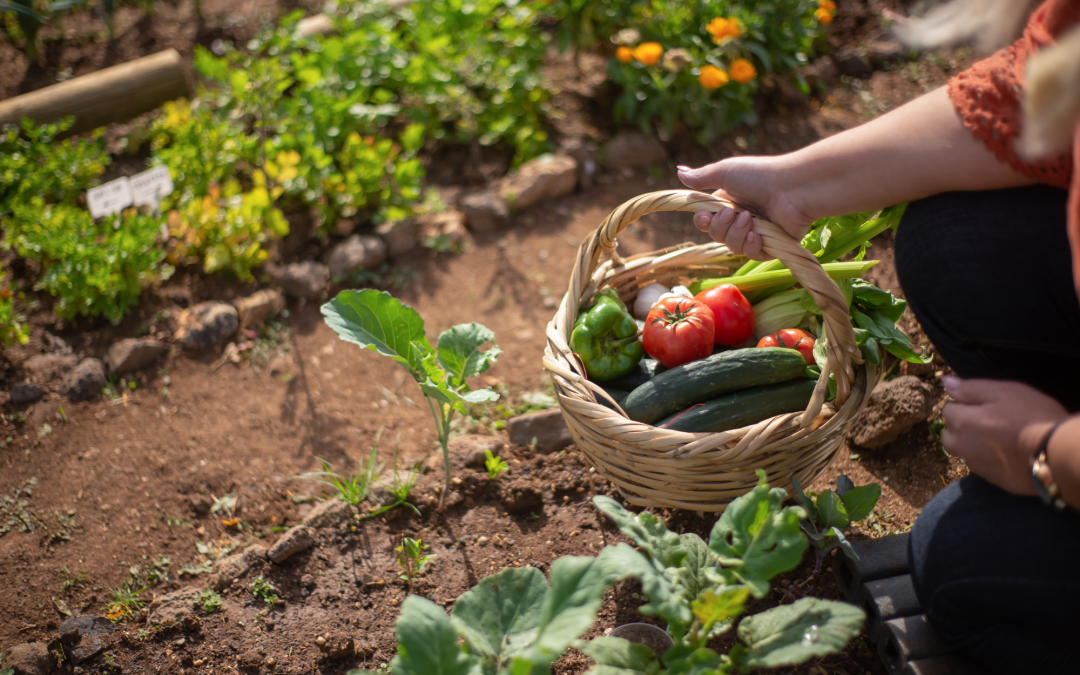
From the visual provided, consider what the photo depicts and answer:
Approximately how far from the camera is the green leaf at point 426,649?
48.3 inches

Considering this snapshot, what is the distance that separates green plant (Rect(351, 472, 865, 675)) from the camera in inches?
48.3

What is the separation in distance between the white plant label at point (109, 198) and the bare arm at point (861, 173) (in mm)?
2733

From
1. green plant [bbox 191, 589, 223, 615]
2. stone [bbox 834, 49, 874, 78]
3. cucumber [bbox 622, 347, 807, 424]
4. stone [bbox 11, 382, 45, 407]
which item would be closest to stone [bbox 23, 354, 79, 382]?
stone [bbox 11, 382, 45, 407]

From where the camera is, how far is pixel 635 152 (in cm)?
371

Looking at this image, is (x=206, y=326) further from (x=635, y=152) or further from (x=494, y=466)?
(x=635, y=152)

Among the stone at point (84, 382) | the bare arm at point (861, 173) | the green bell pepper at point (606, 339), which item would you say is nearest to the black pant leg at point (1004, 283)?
the bare arm at point (861, 173)

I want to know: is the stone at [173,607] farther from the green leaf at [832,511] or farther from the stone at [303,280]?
the green leaf at [832,511]

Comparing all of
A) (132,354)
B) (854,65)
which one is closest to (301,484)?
(132,354)

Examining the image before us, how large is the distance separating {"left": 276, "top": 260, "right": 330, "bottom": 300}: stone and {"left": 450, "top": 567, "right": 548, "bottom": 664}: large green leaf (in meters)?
2.15

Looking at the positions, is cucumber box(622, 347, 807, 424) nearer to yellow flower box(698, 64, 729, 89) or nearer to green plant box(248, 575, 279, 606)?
green plant box(248, 575, 279, 606)

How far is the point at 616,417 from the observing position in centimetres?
163

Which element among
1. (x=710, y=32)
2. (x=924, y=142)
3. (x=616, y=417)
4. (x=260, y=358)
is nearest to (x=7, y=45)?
(x=260, y=358)

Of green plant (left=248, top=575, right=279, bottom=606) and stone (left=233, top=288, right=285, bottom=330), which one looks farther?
stone (left=233, top=288, right=285, bottom=330)

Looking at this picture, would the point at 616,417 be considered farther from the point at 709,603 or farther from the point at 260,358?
the point at 260,358
